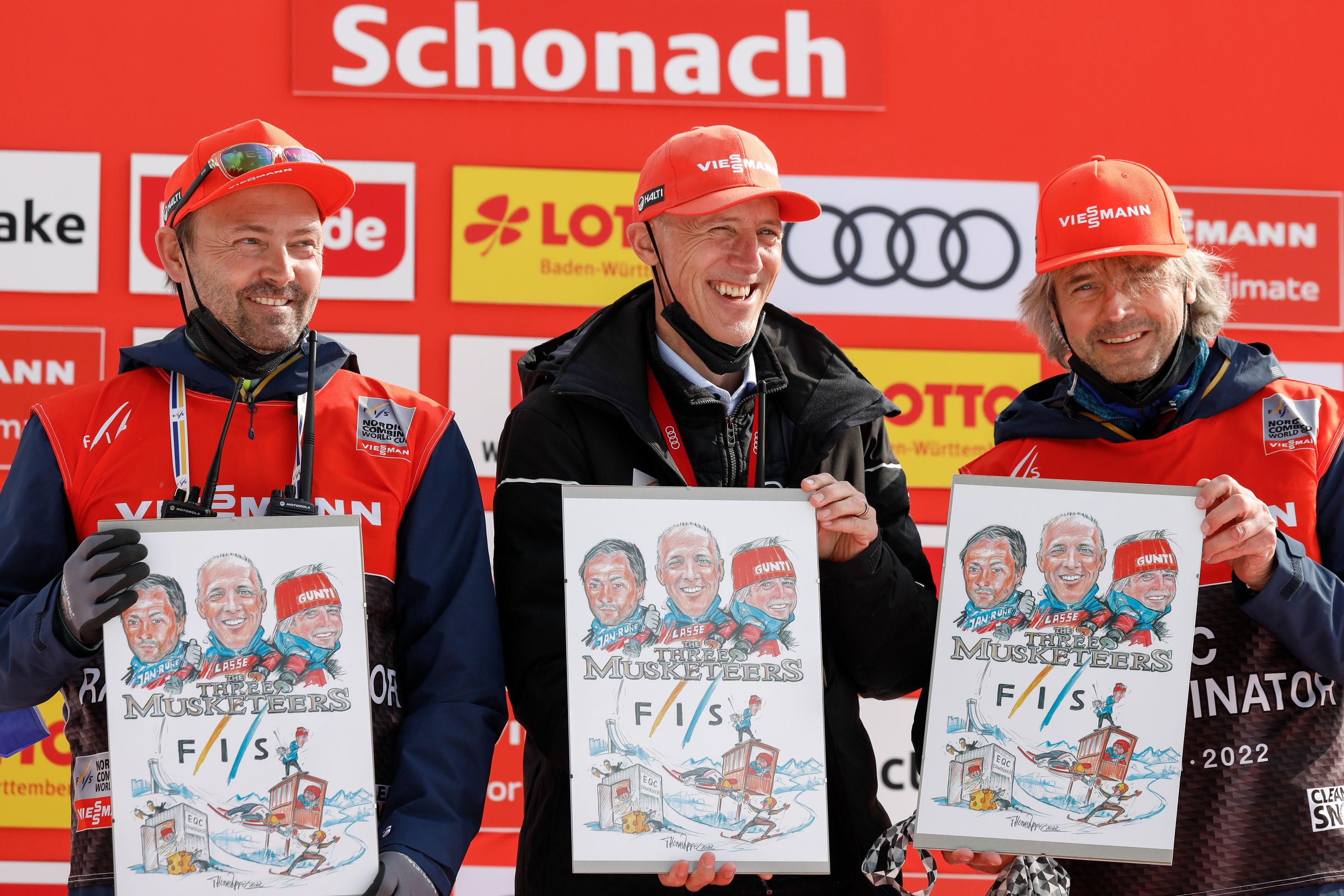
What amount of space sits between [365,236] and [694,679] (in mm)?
2108

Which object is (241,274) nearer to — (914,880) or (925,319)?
(925,319)

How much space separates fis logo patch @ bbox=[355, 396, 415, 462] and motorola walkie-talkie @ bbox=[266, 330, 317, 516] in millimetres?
70

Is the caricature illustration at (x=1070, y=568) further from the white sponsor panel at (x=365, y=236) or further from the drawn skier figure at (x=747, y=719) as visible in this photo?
the white sponsor panel at (x=365, y=236)

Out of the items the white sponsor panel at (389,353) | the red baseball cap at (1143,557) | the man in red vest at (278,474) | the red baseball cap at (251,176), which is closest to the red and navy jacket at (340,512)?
the man in red vest at (278,474)

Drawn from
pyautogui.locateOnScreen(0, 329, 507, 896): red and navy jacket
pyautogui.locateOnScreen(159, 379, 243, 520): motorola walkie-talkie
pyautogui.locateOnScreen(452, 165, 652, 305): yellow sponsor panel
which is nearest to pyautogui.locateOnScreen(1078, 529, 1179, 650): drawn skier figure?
pyautogui.locateOnScreen(0, 329, 507, 896): red and navy jacket

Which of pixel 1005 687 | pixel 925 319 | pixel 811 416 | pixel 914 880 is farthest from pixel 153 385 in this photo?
pixel 914 880

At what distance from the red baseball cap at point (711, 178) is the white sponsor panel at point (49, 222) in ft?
6.59

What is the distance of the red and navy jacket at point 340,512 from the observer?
5.71ft

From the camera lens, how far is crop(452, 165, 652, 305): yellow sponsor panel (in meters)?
3.43

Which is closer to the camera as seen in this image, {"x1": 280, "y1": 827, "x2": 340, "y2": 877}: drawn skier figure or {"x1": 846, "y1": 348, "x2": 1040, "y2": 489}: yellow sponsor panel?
{"x1": 280, "y1": 827, "x2": 340, "y2": 877}: drawn skier figure

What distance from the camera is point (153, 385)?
1879 mm

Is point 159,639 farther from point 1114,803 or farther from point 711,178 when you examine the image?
point 1114,803

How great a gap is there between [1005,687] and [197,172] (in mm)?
1449

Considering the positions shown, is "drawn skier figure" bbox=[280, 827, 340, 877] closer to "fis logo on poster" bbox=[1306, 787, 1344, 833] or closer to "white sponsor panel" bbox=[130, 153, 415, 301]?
"fis logo on poster" bbox=[1306, 787, 1344, 833]
